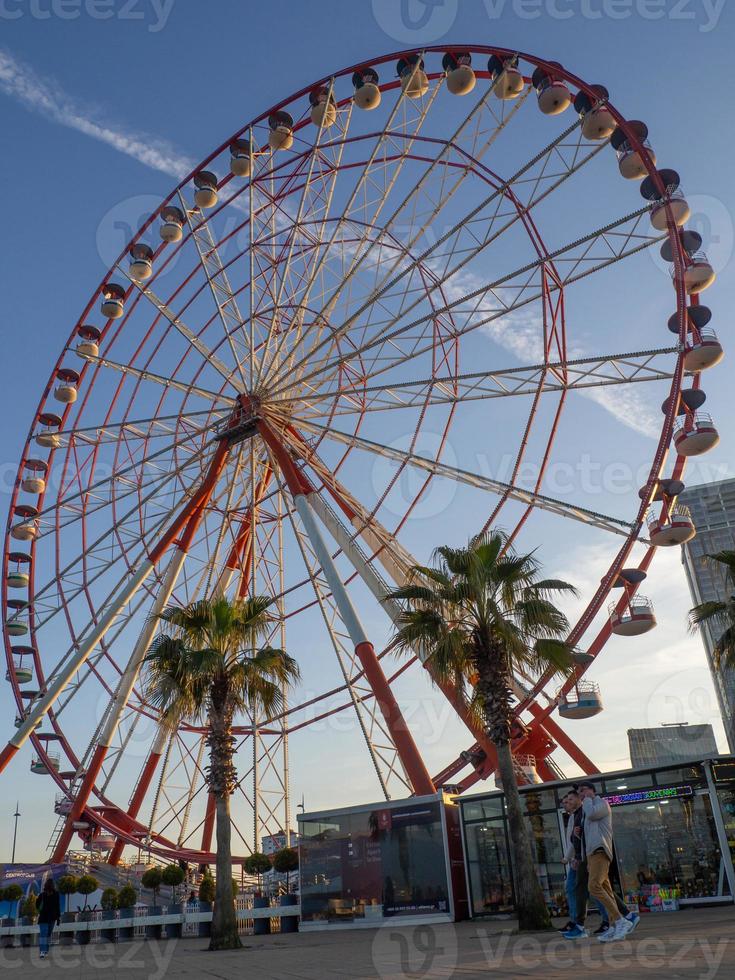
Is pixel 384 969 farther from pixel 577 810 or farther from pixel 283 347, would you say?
pixel 283 347

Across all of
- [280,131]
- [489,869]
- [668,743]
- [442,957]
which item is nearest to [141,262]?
[280,131]

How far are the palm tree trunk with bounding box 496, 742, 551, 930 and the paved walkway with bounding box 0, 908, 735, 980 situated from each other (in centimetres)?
40

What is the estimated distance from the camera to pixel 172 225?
90.6 ft

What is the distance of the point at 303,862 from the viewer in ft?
63.1

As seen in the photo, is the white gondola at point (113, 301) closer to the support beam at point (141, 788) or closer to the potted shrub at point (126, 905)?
the support beam at point (141, 788)

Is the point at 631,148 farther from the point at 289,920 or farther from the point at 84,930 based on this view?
the point at 84,930

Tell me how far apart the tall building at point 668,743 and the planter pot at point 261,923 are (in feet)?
267

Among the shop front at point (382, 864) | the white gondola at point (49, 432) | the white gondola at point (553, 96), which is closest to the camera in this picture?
the shop front at point (382, 864)

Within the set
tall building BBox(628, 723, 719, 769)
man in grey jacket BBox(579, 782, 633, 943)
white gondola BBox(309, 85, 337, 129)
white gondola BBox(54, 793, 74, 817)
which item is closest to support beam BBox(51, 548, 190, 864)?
white gondola BBox(54, 793, 74, 817)

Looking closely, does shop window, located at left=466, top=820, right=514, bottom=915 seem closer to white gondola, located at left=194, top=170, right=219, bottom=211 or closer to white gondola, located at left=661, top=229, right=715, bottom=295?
white gondola, located at left=661, top=229, right=715, bottom=295

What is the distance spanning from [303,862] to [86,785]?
9.11 meters

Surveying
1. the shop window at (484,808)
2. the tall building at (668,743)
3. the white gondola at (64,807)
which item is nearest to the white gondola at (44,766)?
the white gondola at (64,807)

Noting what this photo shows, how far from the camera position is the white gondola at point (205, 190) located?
27.2 m

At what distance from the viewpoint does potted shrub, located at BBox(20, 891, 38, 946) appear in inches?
969
